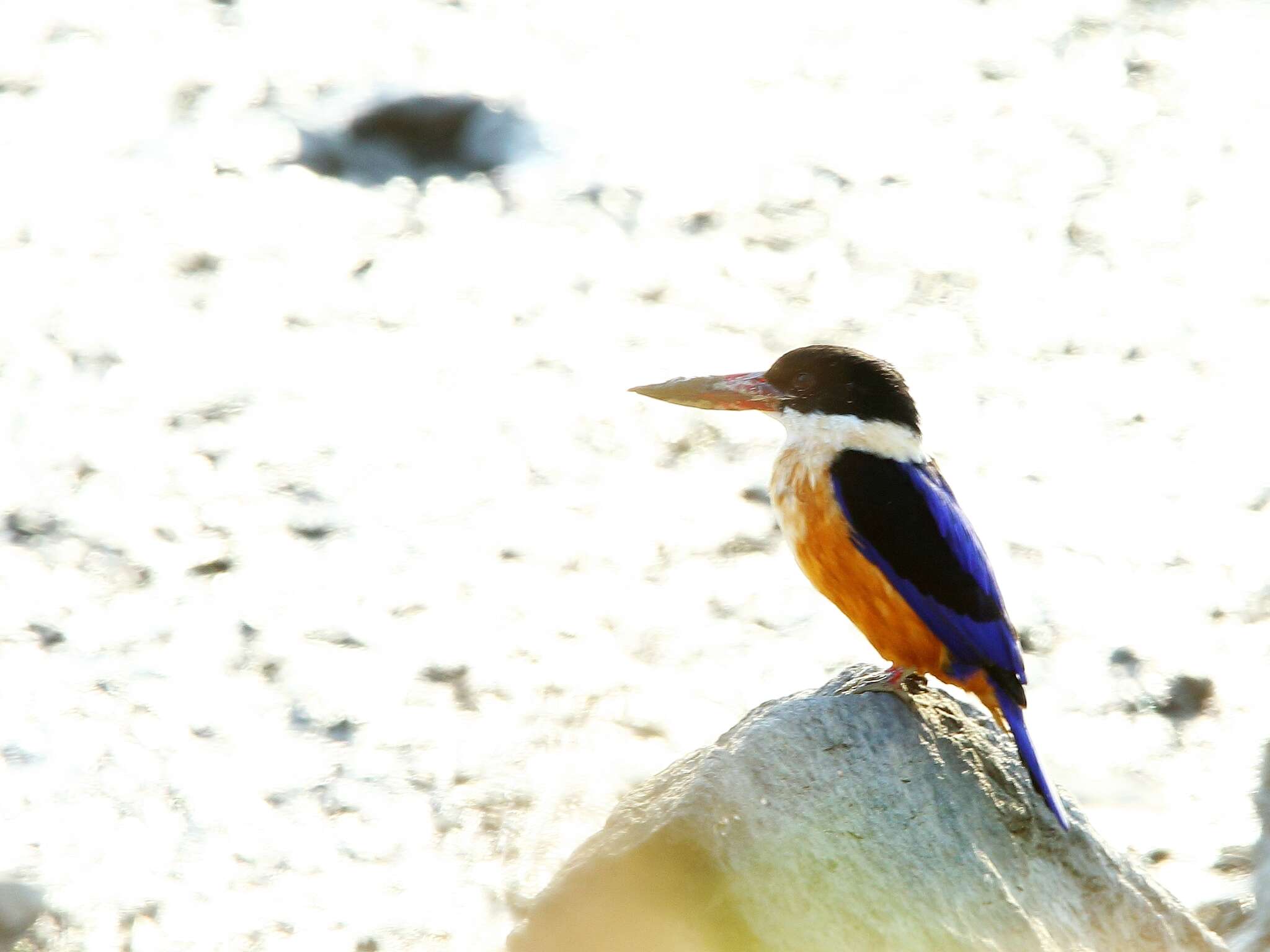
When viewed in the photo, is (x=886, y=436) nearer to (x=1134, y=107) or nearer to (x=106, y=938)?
(x=106, y=938)

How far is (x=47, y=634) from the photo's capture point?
521cm

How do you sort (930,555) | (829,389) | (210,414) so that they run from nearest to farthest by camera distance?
(930,555), (829,389), (210,414)

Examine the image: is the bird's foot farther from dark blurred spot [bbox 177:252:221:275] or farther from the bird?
dark blurred spot [bbox 177:252:221:275]

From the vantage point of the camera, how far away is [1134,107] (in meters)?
8.97

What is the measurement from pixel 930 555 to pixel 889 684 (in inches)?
13.1

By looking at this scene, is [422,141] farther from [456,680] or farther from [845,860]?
[845,860]

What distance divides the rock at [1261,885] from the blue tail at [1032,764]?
84 cm

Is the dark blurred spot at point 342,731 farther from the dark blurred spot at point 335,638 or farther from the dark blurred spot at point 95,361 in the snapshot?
the dark blurred spot at point 95,361

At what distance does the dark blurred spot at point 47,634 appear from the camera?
17.0ft

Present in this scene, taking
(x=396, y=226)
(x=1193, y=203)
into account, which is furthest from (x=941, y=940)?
(x=1193, y=203)

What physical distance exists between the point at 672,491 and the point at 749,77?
11.0ft

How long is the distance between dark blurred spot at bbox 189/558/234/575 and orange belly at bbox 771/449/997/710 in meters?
2.09

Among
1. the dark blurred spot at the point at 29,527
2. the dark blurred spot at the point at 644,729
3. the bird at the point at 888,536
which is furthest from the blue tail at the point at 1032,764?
the dark blurred spot at the point at 29,527

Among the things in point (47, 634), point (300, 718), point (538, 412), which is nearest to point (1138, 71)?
point (538, 412)
